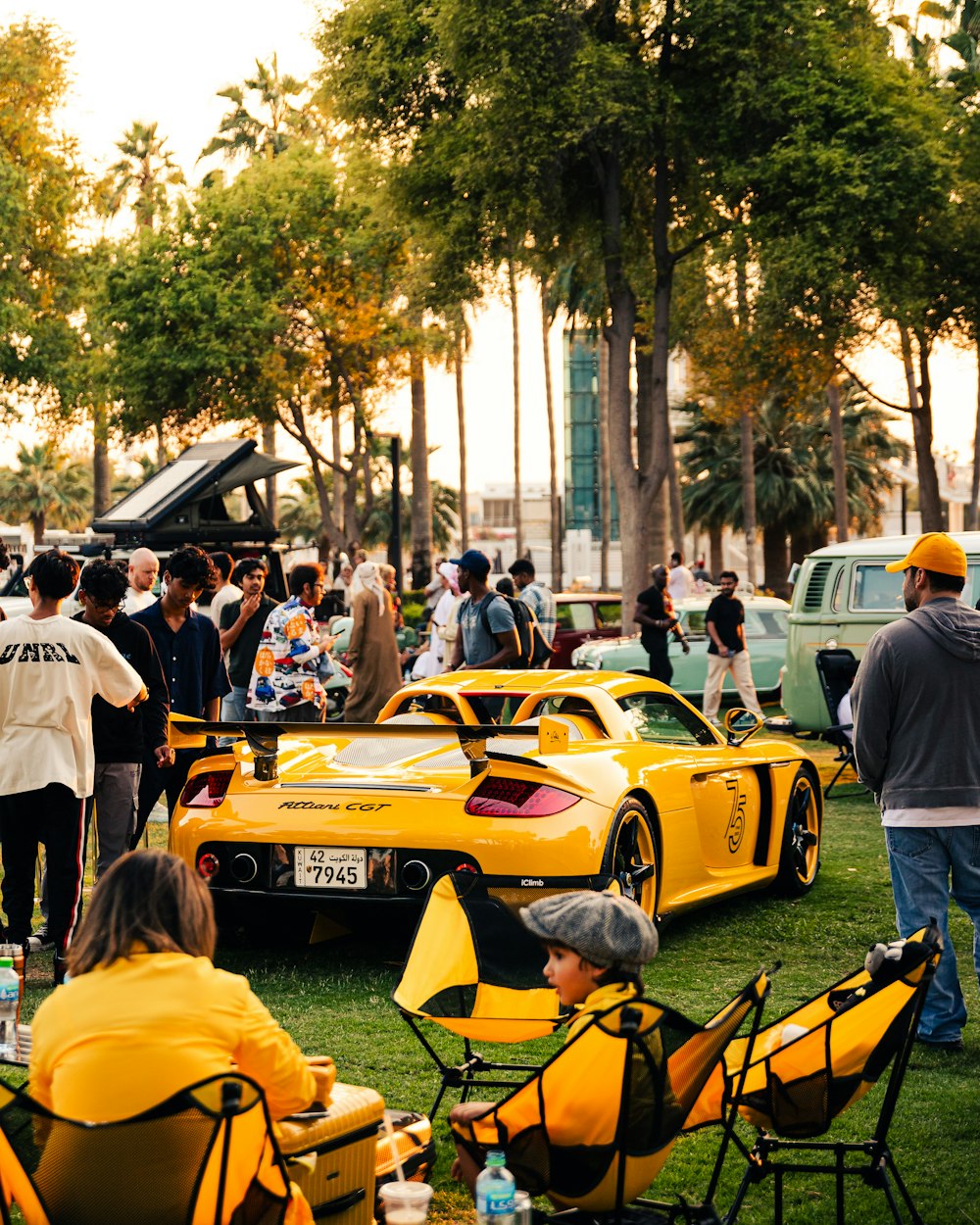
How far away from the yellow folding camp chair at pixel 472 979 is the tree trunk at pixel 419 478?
33.4m

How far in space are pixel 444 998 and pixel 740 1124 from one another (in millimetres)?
1066

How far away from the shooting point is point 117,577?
24.2ft

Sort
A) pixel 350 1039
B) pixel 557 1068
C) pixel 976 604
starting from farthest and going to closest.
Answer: pixel 976 604 → pixel 350 1039 → pixel 557 1068

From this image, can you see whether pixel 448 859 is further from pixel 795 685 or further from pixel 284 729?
pixel 795 685

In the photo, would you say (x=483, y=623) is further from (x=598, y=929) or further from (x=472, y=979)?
(x=598, y=929)

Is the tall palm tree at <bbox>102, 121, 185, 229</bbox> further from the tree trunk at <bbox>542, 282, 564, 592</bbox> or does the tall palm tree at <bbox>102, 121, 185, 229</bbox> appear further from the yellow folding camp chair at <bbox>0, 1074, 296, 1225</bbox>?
the yellow folding camp chair at <bbox>0, 1074, 296, 1225</bbox>

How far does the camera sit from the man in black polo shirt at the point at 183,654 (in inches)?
326

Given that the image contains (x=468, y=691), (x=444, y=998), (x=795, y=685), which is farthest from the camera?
(x=795, y=685)

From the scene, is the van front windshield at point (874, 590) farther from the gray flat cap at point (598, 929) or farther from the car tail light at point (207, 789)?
the gray flat cap at point (598, 929)

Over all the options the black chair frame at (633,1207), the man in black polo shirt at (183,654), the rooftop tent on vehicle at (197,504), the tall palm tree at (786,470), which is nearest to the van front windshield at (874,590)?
the rooftop tent on vehicle at (197,504)

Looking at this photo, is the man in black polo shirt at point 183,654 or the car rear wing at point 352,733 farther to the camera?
the man in black polo shirt at point 183,654

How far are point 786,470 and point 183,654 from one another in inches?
1957

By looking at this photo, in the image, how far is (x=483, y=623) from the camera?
11.9m

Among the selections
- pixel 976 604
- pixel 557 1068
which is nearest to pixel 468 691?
pixel 557 1068
